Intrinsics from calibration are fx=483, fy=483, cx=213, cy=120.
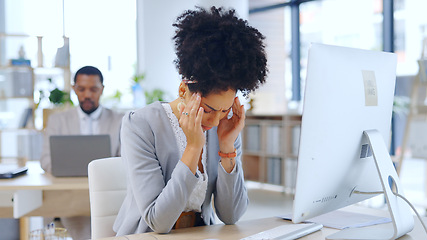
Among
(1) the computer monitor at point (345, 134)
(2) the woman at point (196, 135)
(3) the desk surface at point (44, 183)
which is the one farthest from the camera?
(3) the desk surface at point (44, 183)

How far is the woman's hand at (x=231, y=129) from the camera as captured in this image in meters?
1.56

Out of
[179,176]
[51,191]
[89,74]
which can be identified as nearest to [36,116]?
[89,74]

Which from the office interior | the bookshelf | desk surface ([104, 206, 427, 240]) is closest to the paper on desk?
desk surface ([104, 206, 427, 240])

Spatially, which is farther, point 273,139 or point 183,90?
point 273,139

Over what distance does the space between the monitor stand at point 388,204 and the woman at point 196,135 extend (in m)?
0.38

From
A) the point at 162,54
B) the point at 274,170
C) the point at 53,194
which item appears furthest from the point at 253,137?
the point at 53,194

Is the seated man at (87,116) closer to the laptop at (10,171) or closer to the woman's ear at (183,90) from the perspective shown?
the laptop at (10,171)

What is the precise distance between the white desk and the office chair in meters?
0.78

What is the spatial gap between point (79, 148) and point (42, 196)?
372 millimetres

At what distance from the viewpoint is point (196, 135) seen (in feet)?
4.69

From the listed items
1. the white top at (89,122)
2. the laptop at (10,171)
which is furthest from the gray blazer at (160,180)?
the white top at (89,122)

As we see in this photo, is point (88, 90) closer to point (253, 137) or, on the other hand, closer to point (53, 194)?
point (53, 194)

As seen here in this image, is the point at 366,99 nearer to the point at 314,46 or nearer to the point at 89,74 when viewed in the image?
the point at 314,46

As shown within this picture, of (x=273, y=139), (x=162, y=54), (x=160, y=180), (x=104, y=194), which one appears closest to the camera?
(x=160, y=180)
